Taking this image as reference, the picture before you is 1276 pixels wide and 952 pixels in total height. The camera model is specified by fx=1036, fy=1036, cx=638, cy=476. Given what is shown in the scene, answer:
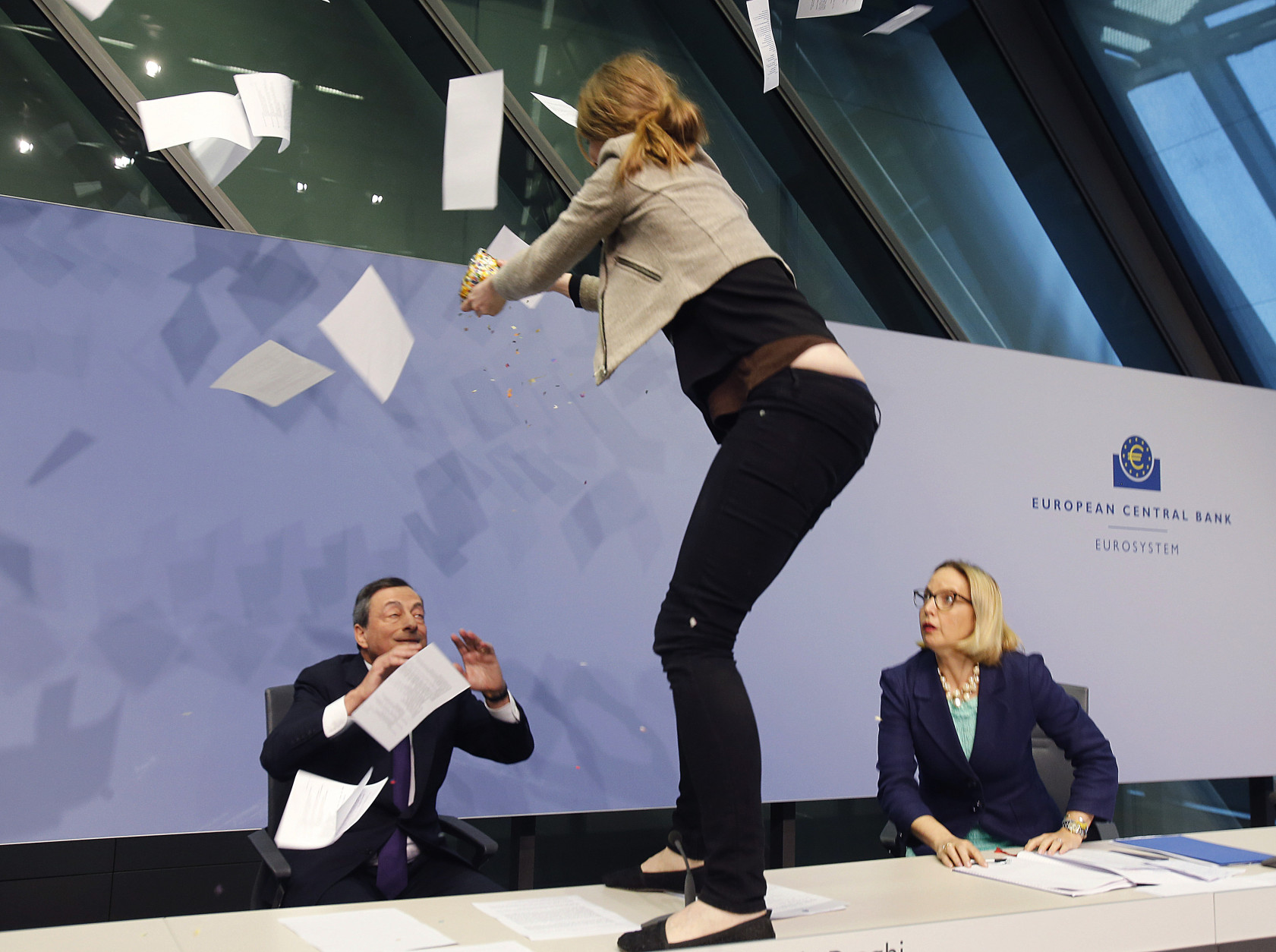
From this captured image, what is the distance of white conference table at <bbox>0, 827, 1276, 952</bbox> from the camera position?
4.07ft

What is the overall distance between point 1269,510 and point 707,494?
409 centimetres

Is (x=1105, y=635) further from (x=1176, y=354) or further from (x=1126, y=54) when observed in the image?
(x=1126, y=54)

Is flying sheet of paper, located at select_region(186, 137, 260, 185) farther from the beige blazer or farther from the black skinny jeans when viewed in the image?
the black skinny jeans

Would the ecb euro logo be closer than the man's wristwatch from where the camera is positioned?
No

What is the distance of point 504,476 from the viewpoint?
2.99m

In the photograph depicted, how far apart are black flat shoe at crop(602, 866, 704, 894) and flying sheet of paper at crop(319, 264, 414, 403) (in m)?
1.56

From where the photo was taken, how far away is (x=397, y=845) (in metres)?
2.20

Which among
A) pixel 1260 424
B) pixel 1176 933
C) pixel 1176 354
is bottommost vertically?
pixel 1176 933

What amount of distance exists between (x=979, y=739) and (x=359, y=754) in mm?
1375

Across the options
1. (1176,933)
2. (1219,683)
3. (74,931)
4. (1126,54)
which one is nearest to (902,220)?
(1126,54)

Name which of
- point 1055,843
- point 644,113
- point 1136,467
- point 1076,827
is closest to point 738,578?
point 644,113

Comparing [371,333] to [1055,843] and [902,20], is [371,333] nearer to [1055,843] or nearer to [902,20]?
[1055,843]

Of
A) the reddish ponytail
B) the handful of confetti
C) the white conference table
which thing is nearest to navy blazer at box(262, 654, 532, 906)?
the white conference table

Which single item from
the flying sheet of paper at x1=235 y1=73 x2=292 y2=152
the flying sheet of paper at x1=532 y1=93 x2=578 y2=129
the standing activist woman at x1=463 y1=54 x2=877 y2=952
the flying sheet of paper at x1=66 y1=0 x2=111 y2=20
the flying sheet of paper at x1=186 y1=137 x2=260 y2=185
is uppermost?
the flying sheet of paper at x1=532 y1=93 x2=578 y2=129
